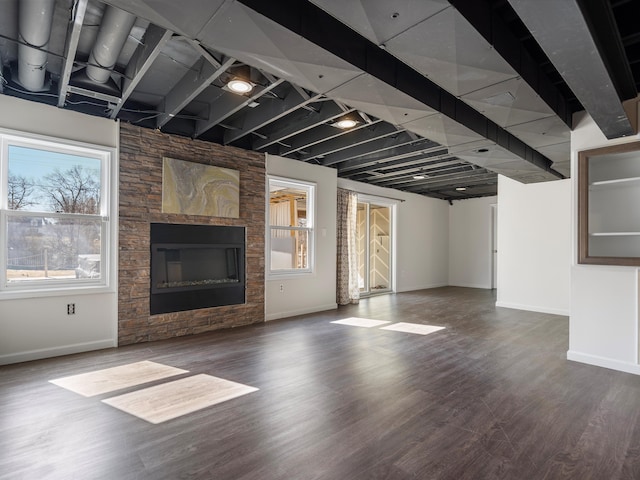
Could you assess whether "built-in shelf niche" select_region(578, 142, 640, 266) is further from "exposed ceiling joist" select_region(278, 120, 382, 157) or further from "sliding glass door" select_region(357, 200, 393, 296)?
"sliding glass door" select_region(357, 200, 393, 296)

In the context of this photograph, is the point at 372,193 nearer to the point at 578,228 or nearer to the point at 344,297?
the point at 344,297

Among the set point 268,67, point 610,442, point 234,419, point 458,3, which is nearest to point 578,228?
point 610,442

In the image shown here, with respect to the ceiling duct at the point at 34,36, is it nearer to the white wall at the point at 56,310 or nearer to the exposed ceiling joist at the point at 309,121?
the white wall at the point at 56,310

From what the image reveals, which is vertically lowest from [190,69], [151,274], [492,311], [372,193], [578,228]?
[492,311]

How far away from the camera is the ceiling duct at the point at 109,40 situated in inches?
94.9

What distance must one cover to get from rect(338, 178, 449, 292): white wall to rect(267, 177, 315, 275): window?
195 centimetres

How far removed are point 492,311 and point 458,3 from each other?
571 centimetres

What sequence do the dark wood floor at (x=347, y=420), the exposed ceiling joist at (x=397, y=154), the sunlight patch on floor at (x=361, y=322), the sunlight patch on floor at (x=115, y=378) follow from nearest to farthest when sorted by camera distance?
the dark wood floor at (x=347, y=420) < the sunlight patch on floor at (x=115, y=378) < the exposed ceiling joist at (x=397, y=154) < the sunlight patch on floor at (x=361, y=322)

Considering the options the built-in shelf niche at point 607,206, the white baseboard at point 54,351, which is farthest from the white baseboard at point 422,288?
the white baseboard at point 54,351

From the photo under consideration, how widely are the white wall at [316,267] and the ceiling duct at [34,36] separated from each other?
309 centimetres

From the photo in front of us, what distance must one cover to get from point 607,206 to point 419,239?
5619 mm

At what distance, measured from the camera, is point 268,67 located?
2443 mm

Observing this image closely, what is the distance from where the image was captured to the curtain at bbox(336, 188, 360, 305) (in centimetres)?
690

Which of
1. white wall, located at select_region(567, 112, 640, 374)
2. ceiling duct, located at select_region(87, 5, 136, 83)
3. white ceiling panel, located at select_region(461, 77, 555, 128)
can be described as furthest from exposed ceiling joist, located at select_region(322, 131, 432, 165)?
ceiling duct, located at select_region(87, 5, 136, 83)
